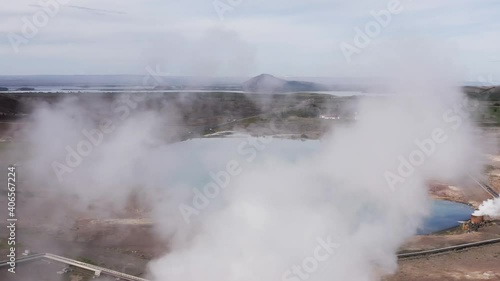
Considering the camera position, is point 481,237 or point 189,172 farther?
point 189,172

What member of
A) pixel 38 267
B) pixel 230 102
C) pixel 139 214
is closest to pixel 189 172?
pixel 139 214

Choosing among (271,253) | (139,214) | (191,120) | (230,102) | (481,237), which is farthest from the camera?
(230,102)

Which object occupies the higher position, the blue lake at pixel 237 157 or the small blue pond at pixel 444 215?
the blue lake at pixel 237 157

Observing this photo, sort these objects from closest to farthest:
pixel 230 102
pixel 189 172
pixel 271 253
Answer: pixel 271 253, pixel 189 172, pixel 230 102

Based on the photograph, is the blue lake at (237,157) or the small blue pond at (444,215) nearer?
the small blue pond at (444,215)

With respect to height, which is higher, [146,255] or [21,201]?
[21,201]

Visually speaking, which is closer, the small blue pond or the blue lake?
the small blue pond

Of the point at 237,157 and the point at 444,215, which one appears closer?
the point at 444,215

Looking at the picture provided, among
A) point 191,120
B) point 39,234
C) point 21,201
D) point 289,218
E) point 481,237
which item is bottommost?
point 481,237

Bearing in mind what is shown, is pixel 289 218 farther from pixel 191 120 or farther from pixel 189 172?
pixel 191 120

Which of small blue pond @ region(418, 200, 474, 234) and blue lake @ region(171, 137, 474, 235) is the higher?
blue lake @ region(171, 137, 474, 235)

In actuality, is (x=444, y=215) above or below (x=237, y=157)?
below
